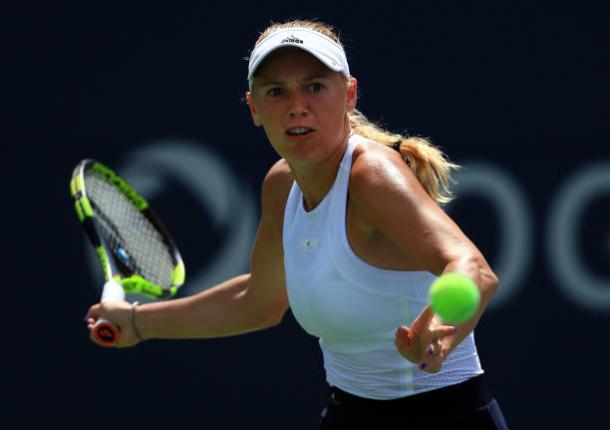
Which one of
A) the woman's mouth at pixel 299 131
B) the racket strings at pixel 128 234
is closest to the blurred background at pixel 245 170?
the racket strings at pixel 128 234

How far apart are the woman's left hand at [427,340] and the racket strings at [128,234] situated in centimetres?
192

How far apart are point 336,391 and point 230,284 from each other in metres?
0.63

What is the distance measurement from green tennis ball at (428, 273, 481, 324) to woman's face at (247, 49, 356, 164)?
35.5 inches

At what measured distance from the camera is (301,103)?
9.48 feet

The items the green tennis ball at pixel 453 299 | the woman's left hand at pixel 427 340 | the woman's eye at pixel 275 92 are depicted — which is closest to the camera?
the green tennis ball at pixel 453 299

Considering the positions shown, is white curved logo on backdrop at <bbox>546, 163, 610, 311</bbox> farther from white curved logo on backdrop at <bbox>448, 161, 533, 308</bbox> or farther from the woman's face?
the woman's face

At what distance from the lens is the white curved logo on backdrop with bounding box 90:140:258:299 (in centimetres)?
543

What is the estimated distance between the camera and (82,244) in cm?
545

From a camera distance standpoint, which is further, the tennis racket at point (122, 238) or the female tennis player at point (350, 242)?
the tennis racket at point (122, 238)

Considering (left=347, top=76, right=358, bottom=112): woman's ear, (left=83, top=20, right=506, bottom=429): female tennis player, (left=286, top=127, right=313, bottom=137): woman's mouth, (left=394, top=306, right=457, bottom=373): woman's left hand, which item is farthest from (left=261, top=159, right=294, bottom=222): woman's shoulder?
(left=394, top=306, right=457, bottom=373): woman's left hand

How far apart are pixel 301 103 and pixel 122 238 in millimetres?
1436

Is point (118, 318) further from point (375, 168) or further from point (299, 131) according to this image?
point (375, 168)

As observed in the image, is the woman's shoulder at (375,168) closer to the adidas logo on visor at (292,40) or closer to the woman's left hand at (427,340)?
the adidas logo on visor at (292,40)

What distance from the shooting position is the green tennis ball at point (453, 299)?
6.72ft
